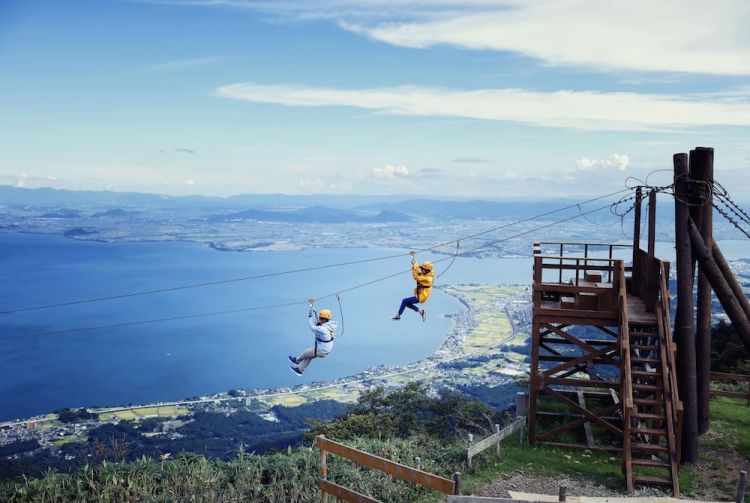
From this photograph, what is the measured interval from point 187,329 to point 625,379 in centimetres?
11541

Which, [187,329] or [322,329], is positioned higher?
[322,329]

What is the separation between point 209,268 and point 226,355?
8488 centimetres

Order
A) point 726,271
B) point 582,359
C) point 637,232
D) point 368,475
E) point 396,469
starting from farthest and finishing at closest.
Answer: point 637,232, point 582,359, point 726,271, point 368,475, point 396,469

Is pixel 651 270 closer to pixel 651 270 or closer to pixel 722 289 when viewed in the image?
pixel 651 270

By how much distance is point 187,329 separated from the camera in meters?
120

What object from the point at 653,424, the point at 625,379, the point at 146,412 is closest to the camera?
the point at 625,379

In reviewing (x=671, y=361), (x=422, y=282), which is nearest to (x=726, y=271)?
(x=671, y=361)

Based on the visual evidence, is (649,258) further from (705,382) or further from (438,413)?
(438,413)

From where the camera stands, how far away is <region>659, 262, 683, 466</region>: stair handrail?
11.6 m

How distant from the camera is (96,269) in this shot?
17800 centimetres

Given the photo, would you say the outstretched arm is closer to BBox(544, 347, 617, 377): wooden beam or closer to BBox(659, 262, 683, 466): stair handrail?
BBox(544, 347, 617, 377): wooden beam

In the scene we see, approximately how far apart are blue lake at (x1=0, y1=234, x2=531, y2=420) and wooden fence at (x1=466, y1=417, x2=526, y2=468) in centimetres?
6647

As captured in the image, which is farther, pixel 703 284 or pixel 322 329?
pixel 703 284

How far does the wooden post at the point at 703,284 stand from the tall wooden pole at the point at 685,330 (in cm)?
31
